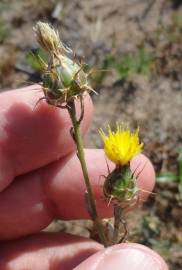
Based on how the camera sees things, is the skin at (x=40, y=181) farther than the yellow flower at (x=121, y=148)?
Yes

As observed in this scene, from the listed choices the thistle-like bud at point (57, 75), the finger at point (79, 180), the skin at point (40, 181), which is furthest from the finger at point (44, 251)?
the thistle-like bud at point (57, 75)

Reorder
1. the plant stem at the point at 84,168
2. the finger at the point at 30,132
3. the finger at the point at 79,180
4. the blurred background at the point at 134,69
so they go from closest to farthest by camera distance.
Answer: the plant stem at the point at 84,168, the finger at the point at 30,132, the finger at the point at 79,180, the blurred background at the point at 134,69

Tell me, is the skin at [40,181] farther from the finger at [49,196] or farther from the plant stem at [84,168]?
the plant stem at [84,168]

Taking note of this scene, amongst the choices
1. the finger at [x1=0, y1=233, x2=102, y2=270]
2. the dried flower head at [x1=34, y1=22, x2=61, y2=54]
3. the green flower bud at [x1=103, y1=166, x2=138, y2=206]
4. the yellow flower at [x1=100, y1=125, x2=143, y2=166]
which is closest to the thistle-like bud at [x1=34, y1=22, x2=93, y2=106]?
the dried flower head at [x1=34, y1=22, x2=61, y2=54]

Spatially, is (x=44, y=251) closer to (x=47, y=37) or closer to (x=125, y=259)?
(x=125, y=259)

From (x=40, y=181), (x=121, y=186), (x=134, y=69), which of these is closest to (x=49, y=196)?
(x=40, y=181)
